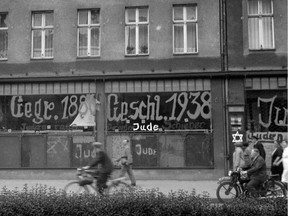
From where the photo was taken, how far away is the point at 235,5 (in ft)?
59.8

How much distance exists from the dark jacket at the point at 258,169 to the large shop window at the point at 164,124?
20.2 feet

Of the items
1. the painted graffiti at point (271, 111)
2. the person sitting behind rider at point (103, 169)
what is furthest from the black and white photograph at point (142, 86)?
the person sitting behind rider at point (103, 169)

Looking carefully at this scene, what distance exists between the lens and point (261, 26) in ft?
59.8

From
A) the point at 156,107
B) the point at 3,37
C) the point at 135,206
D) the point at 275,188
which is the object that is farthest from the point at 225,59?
the point at 135,206

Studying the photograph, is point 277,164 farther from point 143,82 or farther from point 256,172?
point 143,82

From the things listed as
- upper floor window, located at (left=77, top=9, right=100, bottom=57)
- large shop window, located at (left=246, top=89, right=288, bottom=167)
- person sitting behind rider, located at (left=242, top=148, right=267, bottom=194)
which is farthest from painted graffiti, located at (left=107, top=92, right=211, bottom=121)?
person sitting behind rider, located at (left=242, top=148, right=267, bottom=194)

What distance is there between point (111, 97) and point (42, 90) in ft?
10.3

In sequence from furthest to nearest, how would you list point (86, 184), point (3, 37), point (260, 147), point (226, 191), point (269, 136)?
point (3, 37) < point (269, 136) < point (260, 147) < point (226, 191) < point (86, 184)

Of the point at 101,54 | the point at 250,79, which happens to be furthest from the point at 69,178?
the point at 250,79

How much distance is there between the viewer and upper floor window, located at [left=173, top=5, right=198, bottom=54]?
18516mm

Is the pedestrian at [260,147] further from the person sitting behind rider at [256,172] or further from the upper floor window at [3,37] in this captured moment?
the upper floor window at [3,37]

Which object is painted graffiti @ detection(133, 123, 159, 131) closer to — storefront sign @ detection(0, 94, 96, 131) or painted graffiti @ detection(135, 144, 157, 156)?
painted graffiti @ detection(135, 144, 157, 156)

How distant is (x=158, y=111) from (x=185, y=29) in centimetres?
385

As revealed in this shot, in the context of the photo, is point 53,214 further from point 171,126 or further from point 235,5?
point 235,5
